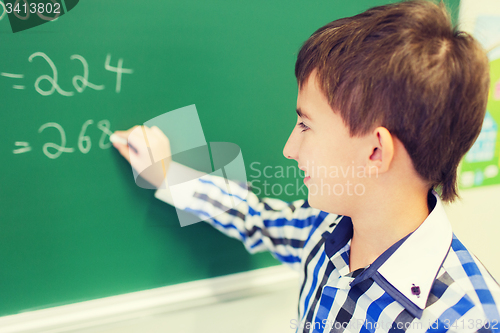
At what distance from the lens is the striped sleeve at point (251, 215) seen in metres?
0.61

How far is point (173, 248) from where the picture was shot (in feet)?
2.06

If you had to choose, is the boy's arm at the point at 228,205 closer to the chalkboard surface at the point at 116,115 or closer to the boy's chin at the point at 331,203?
the chalkboard surface at the point at 116,115

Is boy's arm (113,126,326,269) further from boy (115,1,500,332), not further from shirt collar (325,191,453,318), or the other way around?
shirt collar (325,191,453,318)

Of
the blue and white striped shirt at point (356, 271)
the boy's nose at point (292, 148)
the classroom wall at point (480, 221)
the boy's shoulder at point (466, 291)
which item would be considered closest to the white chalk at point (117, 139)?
the blue and white striped shirt at point (356, 271)

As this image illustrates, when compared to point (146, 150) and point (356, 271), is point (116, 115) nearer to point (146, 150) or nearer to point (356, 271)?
point (146, 150)

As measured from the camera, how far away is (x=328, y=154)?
0.48 m

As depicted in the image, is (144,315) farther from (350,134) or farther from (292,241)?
(350,134)

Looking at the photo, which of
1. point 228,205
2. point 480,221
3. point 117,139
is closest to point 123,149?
point 117,139

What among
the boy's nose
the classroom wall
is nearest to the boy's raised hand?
the boy's nose

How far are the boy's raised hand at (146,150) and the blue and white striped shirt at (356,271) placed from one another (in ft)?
0.15

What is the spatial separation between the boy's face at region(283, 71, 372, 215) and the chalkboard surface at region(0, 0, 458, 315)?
15 centimetres

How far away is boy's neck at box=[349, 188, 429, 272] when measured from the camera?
0.49m

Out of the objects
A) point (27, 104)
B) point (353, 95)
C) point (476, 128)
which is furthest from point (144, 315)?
point (476, 128)

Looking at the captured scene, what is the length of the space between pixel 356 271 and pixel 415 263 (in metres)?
0.09
